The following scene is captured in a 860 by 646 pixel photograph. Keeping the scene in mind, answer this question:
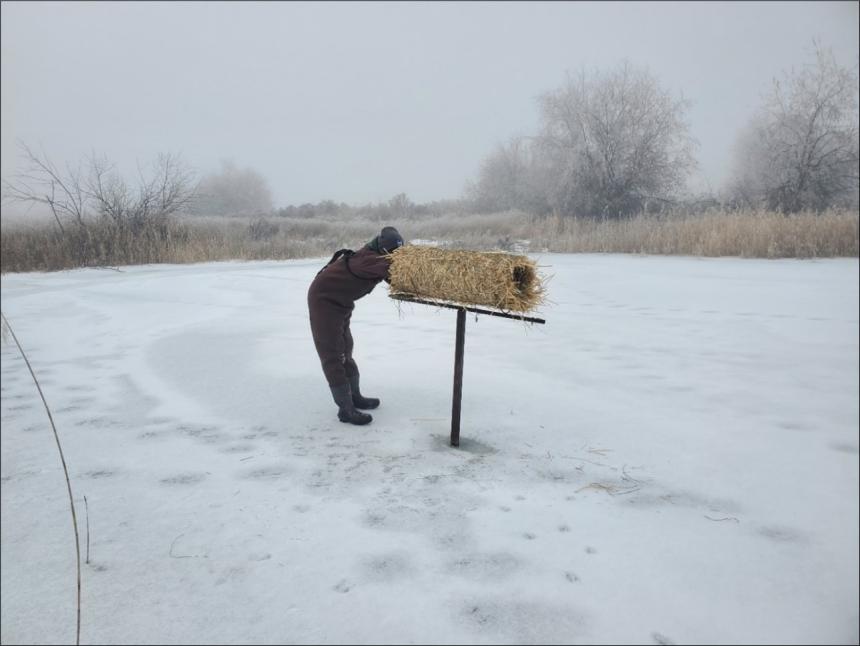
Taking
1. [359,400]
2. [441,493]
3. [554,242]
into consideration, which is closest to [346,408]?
[359,400]

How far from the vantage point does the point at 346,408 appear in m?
3.87

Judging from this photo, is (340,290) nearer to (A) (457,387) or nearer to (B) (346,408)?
(B) (346,408)

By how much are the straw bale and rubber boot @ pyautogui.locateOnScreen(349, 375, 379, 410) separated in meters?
1.04

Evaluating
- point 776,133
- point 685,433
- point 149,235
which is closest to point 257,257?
point 149,235

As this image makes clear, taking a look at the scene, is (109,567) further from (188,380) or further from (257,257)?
(257,257)

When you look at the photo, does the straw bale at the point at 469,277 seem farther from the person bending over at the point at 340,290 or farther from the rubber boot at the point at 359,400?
the rubber boot at the point at 359,400

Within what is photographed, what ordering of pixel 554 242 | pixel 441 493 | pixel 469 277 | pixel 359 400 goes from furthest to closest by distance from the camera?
pixel 554 242, pixel 359 400, pixel 469 277, pixel 441 493

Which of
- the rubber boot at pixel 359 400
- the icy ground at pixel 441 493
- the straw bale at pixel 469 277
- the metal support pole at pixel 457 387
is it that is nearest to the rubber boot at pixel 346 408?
the icy ground at pixel 441 493

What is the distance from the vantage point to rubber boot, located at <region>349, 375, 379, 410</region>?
4.22 m

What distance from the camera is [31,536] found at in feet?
7.79

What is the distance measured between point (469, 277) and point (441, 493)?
49.9 inches

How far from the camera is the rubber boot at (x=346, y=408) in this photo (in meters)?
3.82

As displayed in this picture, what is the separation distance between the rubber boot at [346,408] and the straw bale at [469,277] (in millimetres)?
857

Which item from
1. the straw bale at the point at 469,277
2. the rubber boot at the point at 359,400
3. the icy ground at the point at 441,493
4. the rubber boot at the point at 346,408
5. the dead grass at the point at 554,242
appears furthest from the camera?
the dead grass at the point at 554,242
